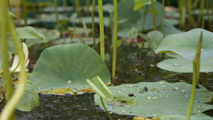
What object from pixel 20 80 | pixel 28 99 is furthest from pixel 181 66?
pixel 20 80

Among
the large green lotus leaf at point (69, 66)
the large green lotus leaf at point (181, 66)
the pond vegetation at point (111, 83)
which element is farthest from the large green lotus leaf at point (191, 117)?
the large green lotus leaf at point (69, 66)

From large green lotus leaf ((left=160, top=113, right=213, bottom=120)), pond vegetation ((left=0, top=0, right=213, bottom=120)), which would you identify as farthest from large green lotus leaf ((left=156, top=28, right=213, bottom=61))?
→ large green lotus leaf ((left=160, top=113, right=213, bottom=120))

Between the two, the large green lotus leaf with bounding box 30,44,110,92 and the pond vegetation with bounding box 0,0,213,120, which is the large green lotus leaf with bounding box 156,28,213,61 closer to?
the pond vegetation with bounding box 0,0,213,120

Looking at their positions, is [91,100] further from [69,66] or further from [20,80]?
[20,80]

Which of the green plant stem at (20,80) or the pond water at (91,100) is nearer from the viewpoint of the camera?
the green plant stem at (20,80)

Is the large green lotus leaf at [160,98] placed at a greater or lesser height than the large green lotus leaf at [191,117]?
lesser

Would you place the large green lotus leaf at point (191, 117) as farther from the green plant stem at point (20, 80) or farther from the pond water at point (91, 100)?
the green plant stem at point (20, 80)

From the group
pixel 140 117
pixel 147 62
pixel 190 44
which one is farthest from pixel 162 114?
pixel 147 62

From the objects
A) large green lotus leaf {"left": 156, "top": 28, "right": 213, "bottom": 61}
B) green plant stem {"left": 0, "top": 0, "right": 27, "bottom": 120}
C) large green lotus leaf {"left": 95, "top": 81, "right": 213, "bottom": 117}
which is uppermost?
green plant stem {"left": 0, "top": 0, "right": 27, "bottom": 120}
